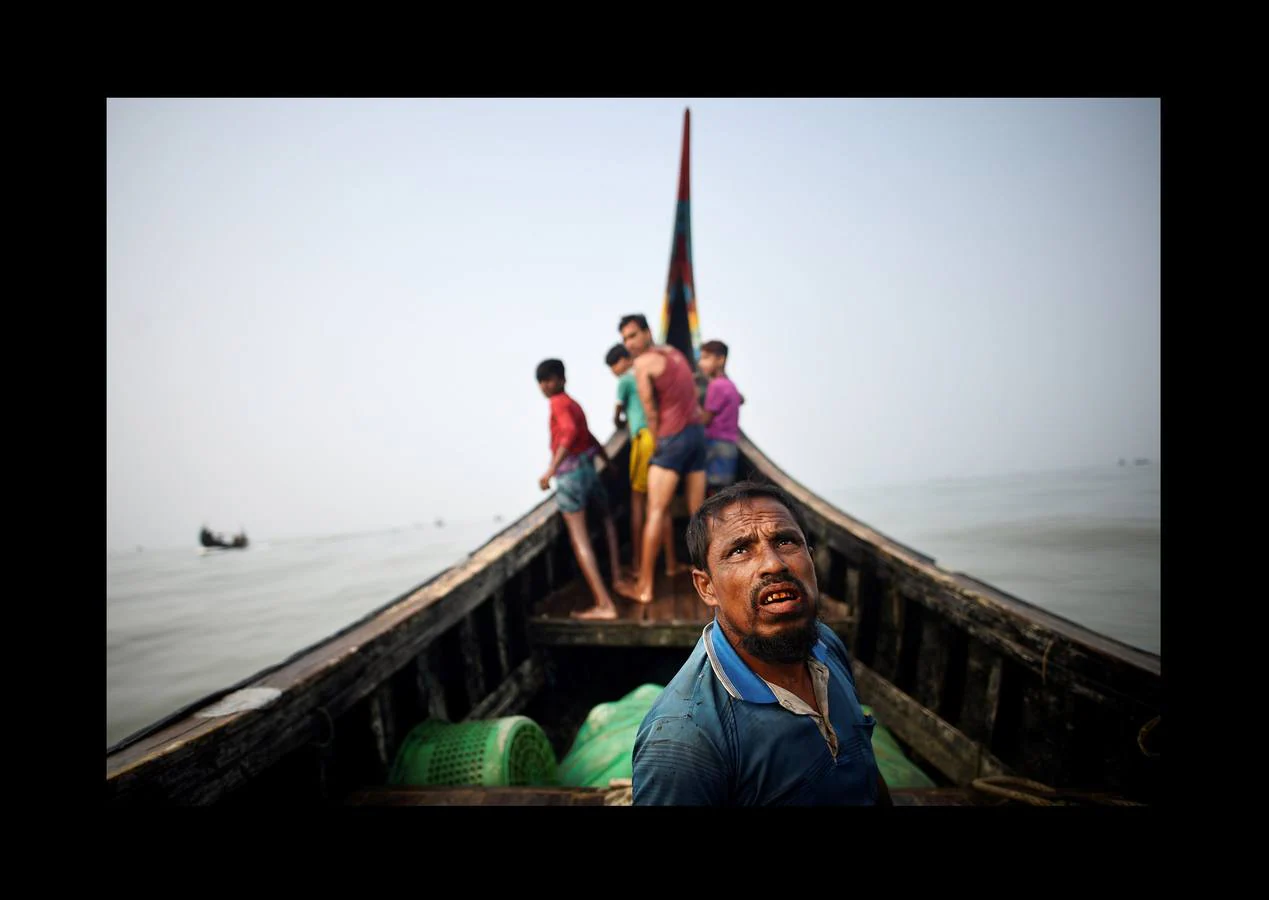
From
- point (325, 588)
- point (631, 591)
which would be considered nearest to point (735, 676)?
point (631, 591)

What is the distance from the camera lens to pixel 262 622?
45.2 ft

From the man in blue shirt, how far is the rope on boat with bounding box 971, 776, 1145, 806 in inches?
44.1

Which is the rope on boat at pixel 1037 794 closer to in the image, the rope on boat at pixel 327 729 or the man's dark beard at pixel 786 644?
the man's dark beard at pixel 786 644

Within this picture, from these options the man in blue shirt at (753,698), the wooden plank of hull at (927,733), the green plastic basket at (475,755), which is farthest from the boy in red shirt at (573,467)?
the man in blue shirt at (753,698)

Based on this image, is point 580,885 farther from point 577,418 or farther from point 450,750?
point 577,418

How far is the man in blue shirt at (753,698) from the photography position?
91 centimetres

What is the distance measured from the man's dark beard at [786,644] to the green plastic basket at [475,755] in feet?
4.92

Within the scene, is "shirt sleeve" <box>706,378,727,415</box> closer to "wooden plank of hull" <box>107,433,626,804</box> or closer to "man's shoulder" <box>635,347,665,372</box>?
"man's shoulder" <box>635,347,665,372</box>

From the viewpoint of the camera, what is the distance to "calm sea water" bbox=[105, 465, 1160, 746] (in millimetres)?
9805

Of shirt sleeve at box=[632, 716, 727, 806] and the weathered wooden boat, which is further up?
shirt sleeve at box=[632, 716, 727, 806]

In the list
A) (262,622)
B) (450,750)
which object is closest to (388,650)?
(450,750)

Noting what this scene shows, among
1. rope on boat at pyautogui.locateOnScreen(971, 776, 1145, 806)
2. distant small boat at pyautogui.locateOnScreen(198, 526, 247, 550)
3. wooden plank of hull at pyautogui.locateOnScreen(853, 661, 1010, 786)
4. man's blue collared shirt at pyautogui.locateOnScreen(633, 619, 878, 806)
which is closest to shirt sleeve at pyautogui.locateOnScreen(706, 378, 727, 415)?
wooden plank of hull at pyautogui.locateOnScreen(853, 661, 1010, 786)

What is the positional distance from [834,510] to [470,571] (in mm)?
2745
